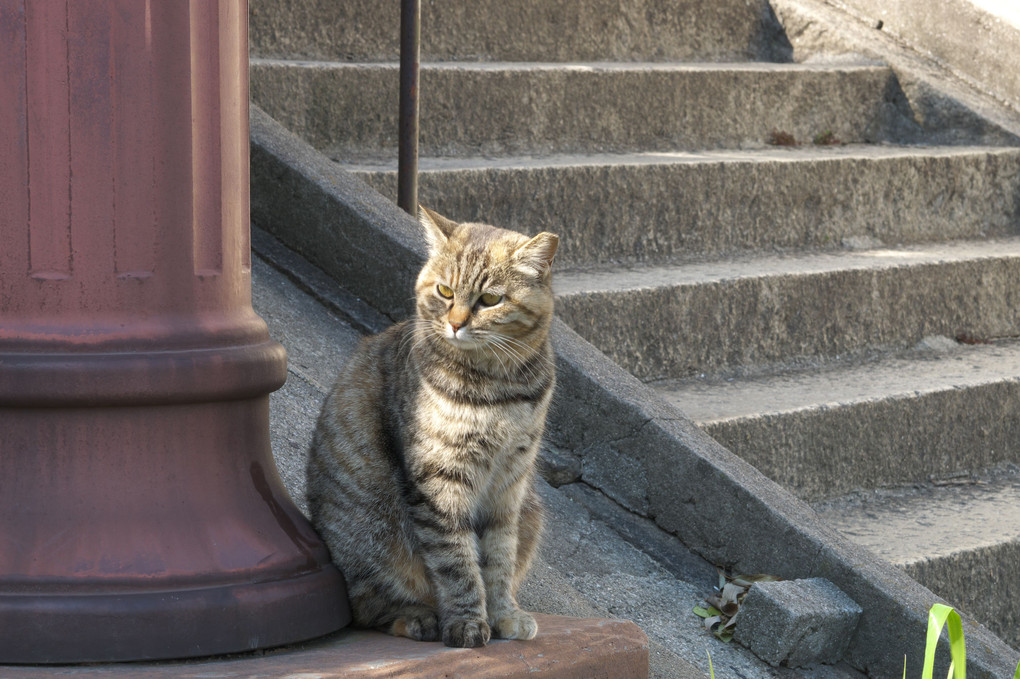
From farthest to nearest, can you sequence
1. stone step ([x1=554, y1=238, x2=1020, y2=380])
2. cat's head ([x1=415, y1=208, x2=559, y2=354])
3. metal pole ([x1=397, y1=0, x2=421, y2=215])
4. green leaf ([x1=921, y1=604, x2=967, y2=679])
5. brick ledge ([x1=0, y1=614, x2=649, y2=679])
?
1. stone step ([x1=554, y1=238, x2=1020, y2=380])
2. metal pole ([x1=397, y1=0, x2=421, y2=215])
3. cat's head ([x1=415, y1=208, x2=559, y2=354])
4. brick ledge ([x1=0, y1=614, x2=649, y2=679])
5. green leaf ([x1=921, y1=604, x2=967, y2=679])

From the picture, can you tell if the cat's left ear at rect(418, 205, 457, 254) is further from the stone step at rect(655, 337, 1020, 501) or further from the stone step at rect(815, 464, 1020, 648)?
the stone step at rect(815, 464, 1020, 648)

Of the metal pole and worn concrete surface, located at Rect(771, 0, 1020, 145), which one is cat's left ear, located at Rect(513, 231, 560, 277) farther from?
worn concrete surface, located at Rect(771, 0, 1020, 145)

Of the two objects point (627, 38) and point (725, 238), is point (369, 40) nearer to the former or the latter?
point (627, 38)

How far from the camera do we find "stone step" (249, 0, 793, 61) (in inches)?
171

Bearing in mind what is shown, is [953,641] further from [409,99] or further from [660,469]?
[409,99]

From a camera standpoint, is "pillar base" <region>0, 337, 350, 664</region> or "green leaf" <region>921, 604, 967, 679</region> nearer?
"green leaf" <region>921, 604, 967, 679</region>

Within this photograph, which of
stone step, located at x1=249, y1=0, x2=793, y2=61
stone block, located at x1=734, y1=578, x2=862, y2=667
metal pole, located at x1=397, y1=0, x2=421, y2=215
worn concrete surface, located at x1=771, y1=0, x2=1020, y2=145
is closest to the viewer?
stone block, located at x1=734, y1=578, x2=862, y2=667

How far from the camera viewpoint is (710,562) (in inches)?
116

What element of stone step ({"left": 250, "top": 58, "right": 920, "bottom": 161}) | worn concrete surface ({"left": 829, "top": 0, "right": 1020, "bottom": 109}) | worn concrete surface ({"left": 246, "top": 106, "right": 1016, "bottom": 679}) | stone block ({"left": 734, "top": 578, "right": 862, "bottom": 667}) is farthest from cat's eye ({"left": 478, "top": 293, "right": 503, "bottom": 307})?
worn concrete surface ({"left": 829, "top": 0, "right": 1020, "bottom": 109})

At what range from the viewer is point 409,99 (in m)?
3.42

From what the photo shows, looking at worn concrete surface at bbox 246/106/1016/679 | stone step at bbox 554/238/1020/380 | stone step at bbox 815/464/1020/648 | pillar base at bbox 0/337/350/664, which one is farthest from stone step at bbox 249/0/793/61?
pillar base at bbox 0/337/350/664

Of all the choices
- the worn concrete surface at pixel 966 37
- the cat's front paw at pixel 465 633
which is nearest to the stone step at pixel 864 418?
the cat's front paw at pixel 465 633

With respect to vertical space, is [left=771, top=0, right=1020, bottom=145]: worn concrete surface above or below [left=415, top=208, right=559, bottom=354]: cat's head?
above

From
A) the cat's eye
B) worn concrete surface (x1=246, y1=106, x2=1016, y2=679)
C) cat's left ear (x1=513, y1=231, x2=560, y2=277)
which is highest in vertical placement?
cat's left ear (x1=513, y1=231, x2=560, y2=277)
